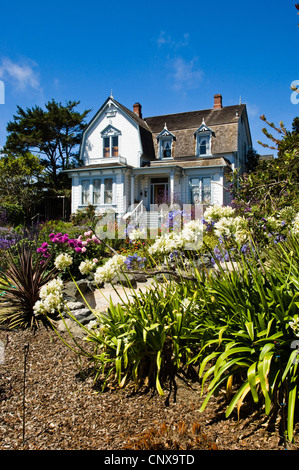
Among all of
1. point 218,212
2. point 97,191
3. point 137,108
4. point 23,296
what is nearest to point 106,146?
point 97,191

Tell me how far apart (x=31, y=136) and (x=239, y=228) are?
27.9 meters

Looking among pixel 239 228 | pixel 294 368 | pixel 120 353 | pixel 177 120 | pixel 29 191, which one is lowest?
pixel 120 353

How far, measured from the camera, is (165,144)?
22781 millimetres

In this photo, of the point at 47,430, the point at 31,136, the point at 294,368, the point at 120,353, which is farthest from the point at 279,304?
the point at 31,136

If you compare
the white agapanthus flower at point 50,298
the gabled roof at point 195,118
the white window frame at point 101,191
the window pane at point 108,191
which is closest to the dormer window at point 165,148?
the gabled roof at point 195,118

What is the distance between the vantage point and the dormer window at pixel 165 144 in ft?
73.7

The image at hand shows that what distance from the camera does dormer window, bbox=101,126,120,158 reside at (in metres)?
22.3

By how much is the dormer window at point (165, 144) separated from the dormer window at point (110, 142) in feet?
9.64

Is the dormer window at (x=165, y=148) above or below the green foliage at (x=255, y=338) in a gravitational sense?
above

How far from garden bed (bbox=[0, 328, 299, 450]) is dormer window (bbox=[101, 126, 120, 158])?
804 inches

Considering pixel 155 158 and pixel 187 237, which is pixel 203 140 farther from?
pixel 187 237

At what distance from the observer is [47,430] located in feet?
8.09

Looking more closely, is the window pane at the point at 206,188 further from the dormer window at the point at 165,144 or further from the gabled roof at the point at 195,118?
the gabled roof at the point at 195,118
